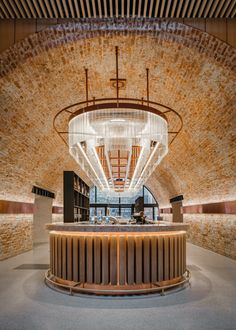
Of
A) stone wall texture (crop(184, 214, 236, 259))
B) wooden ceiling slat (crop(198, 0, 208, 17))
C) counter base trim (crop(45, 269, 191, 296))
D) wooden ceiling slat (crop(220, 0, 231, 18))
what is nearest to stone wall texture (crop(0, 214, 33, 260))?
counter base trim (crop(45, 269, 191, 296))

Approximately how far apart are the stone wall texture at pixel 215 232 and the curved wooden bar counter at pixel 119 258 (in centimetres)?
423

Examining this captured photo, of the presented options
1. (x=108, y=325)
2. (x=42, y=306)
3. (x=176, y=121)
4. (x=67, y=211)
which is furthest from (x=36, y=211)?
(x=108, y=325)

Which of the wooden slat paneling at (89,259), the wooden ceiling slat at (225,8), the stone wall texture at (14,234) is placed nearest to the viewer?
the wooden ceiling slat at (225,8)

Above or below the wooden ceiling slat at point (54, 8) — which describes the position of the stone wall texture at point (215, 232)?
below

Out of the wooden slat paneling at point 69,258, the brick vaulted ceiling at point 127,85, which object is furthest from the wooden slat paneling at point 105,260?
the brick vaulted ceiling at point 127,85

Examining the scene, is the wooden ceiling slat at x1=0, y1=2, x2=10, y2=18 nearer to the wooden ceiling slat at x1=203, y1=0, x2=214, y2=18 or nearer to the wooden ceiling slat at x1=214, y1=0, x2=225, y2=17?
the wooden ceiling slat at x1=203, y1=0, x2=214, y2=18

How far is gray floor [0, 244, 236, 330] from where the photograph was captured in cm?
412

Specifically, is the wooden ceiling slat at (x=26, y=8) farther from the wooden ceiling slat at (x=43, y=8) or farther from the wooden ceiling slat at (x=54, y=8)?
the wooden ceiling slat at (x=54, y=8)

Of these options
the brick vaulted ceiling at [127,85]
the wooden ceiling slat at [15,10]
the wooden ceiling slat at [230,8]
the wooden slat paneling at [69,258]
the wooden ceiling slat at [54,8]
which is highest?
the wooden ceiling slat at [230,8]

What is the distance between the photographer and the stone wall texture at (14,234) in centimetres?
959

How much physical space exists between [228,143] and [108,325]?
19.7 feet

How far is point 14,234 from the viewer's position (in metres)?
10.5

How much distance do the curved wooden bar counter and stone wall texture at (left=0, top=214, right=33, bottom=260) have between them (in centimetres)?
423

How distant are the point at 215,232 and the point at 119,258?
6360 mm
